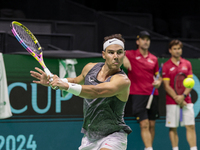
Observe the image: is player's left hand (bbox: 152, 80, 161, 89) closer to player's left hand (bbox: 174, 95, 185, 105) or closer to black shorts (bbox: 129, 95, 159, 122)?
black shorts (bbox: 129, 95, 159, 122)

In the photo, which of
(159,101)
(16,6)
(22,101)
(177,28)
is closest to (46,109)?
(22,101)

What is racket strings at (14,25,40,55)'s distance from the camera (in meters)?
3.93

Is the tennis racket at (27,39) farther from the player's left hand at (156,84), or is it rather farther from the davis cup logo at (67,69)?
the player's left hand at (156,84)

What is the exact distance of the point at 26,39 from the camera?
4031mm

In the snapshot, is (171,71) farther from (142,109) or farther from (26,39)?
(26,39)

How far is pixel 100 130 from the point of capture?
11.4ft

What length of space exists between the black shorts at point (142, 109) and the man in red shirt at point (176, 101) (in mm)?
285

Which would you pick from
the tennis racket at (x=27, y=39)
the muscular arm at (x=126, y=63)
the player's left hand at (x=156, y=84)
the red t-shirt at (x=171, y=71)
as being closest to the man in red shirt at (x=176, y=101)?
the red t-shirt at (x=171, y=71)

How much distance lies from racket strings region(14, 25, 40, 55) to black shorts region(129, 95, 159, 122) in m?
2.36

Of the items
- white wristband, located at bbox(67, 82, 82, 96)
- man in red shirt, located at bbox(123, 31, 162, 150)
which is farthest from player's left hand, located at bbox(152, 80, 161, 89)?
white wristband, located at bbox(67, 82, 82, 96)

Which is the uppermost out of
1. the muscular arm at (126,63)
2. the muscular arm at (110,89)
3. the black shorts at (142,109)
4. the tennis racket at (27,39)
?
the tennis racket at (27,39)

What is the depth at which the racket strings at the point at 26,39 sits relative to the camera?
3.93m

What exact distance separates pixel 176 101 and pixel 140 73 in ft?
2.66

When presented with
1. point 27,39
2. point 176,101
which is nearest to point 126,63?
point 176,101
